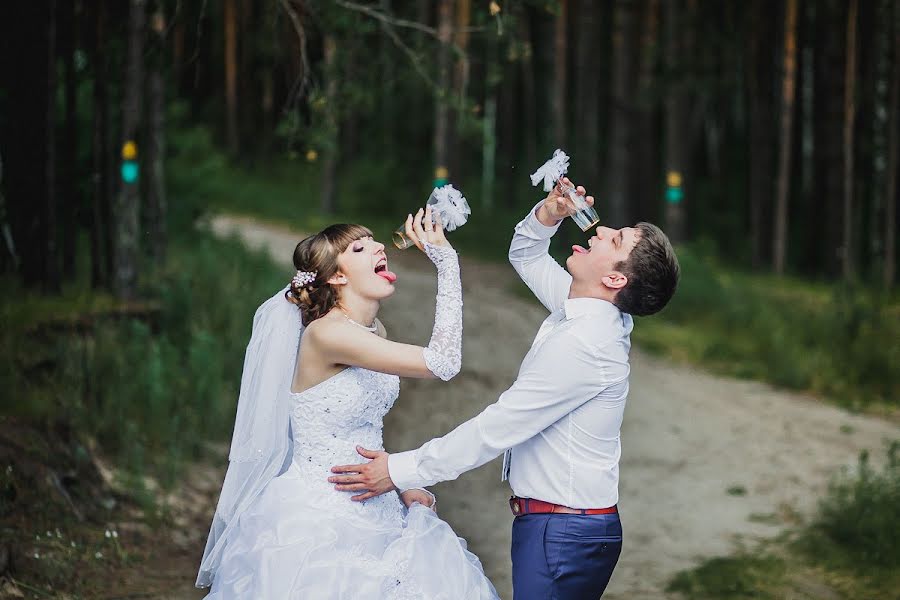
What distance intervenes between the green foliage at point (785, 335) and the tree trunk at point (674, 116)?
121 cm

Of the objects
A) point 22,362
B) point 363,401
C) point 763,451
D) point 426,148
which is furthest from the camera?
point 426,148

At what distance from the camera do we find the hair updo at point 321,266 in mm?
3584

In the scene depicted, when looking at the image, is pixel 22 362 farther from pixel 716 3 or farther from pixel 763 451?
pixel 716 3

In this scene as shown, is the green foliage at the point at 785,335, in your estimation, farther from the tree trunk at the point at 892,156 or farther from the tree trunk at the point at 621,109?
the tree trunk at the point at 621,109

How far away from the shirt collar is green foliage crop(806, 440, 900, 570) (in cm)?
389

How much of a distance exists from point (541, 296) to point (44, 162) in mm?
5821

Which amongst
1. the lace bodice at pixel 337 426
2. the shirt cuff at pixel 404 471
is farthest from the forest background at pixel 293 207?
the shirt cuff at pixel 404 471

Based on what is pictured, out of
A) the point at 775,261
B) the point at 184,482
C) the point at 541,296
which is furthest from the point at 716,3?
the point at 541,296

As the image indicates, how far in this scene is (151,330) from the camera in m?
9.23

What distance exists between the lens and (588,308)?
3279 millimetres

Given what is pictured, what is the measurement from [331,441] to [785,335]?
9.23 m

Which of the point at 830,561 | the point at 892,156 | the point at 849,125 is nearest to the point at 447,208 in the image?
the point at 830,561

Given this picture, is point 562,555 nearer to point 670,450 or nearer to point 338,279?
point 338,279

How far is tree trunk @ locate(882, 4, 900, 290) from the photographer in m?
15.8
